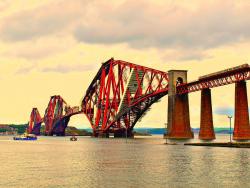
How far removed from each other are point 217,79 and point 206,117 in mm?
10546

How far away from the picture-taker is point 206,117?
4860 inches

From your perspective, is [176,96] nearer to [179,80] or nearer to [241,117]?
[179,80]

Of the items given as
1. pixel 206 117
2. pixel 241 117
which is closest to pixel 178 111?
pixel 206 117

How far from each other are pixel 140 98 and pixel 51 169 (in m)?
122

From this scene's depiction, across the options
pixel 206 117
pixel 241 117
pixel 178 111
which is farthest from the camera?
pixel 178 111

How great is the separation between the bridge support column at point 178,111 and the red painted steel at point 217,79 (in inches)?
94.9

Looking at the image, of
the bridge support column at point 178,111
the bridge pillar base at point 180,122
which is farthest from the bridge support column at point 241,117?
the bridge support column at point 178,111

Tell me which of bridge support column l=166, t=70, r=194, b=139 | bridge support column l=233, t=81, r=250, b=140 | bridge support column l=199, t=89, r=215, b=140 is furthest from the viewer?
bridge support column l=166, t=70, r=194, b=139

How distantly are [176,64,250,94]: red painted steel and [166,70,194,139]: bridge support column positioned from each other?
241 centimetres

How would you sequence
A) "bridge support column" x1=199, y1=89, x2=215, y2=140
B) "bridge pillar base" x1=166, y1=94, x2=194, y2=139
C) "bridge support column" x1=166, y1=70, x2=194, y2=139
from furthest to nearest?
"bridge support column" x1=166, y1=70, x2=194, y2=139 → "bridge pillar base" x1=166, y1=94, x2=194, y2=139 → "bridge support column" x1=199, y1=89, x2=215, y2=140

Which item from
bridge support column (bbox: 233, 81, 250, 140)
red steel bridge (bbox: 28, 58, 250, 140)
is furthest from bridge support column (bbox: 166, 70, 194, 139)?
bridge support column (bbox: 233, 81, 250, 140)

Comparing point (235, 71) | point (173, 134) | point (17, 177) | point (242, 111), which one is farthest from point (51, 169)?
point (173, 134)

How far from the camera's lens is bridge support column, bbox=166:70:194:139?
457 ft

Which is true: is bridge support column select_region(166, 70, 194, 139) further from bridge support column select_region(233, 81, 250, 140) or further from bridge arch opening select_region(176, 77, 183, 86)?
bridge support column select_region(233, 81, 250, 140)
